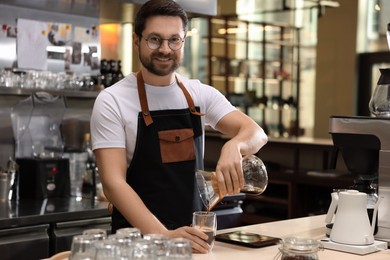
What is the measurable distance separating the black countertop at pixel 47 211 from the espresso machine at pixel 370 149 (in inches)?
58.4

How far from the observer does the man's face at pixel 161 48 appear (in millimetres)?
2367

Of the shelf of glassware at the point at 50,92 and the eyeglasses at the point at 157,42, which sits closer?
the eyeglasses at the point at 157,42

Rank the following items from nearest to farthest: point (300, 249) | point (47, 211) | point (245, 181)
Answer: point (300, 249) < point (245, 181) < point (47, 211)

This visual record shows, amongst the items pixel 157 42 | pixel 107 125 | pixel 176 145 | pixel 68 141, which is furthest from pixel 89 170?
pixel 157 42

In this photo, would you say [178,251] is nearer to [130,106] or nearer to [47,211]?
[130,106]

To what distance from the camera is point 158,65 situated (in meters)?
2.41

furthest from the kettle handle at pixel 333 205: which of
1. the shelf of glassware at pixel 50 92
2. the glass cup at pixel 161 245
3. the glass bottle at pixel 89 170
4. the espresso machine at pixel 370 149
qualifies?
the shelf of glassware at pixel 50 92

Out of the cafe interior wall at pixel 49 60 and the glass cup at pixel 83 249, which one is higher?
the cafe interior wall at pixel 49 60

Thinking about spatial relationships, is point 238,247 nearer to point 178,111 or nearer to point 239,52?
point 178,111

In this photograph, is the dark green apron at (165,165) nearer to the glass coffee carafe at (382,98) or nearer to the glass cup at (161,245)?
the glass coffee carafe at (382,98)

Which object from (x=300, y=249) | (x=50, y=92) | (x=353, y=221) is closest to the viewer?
(x=300, y=249)

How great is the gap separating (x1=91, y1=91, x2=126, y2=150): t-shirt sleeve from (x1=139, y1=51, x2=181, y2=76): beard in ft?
0.61

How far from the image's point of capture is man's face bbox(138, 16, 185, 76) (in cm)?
237

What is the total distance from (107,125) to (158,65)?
296 mm
